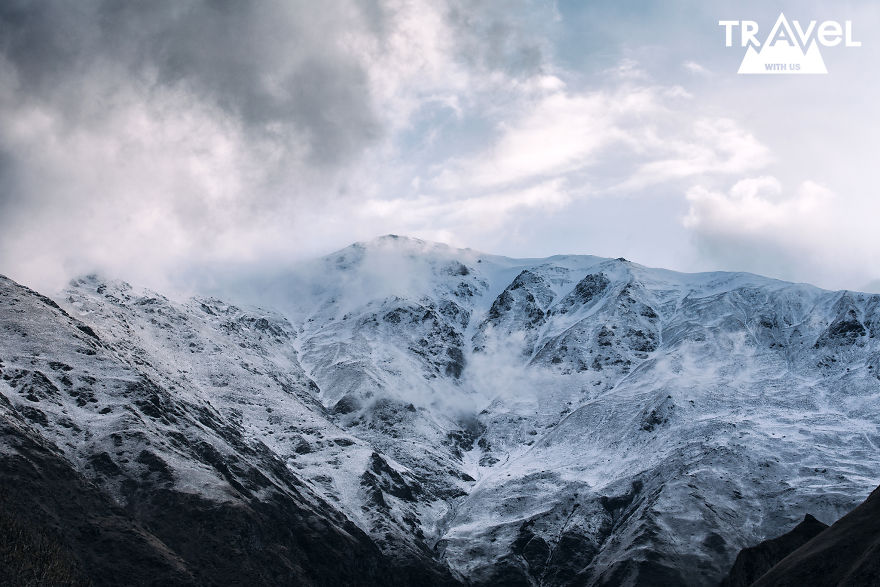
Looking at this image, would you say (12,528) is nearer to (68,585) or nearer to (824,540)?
(68,585)

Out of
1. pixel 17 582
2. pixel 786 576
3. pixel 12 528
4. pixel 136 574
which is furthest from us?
pixel 136 574

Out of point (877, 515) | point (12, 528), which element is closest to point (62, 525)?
point (12, 528)

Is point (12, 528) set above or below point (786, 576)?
above

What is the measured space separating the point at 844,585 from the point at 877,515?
2305cm

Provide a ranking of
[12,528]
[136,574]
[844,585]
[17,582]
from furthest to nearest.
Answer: [136,574] → [12,528] → [17,582] → [844,585]

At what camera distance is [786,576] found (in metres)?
155

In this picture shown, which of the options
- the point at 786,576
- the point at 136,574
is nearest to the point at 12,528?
the point at 136,574

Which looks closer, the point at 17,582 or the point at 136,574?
the point at 17,582

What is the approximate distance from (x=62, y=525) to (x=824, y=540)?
150m

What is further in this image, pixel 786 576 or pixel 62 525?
pixel 62 525

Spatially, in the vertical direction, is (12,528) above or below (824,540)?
above

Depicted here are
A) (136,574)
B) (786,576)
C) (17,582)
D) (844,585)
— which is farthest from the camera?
(136,574)

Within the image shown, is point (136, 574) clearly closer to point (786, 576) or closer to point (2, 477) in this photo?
point (2, 477)

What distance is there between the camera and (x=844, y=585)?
137m
